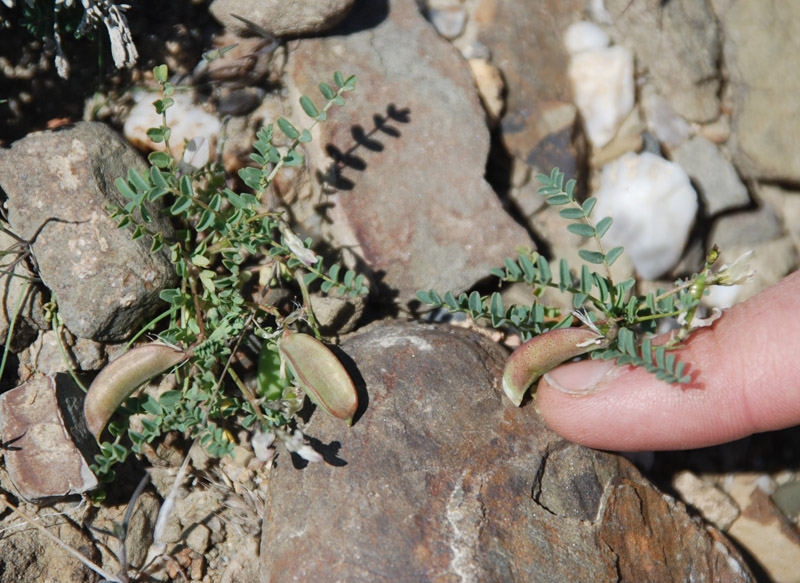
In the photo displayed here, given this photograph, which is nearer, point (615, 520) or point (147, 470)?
point (615, 520)

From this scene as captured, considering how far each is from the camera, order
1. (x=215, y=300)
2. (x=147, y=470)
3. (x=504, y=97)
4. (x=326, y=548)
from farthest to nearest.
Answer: (x=504, y=97) < (x=147, y=470) < (x=215, y=300) < (x=326, y=548)

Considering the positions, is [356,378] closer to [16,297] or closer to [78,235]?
[78,235]

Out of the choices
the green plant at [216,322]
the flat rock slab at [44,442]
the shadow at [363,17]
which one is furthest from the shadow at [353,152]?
the flat rock slab at [44,442]

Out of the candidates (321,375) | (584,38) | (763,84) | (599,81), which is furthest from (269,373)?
(763,84)

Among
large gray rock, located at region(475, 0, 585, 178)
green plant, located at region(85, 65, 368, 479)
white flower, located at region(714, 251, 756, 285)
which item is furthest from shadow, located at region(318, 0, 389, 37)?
white flower, located at region(714, 251, 756, 285)

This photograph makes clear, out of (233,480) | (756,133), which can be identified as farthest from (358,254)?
(756,133)

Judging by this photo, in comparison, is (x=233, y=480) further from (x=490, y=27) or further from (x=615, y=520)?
(x=490, y=27)
